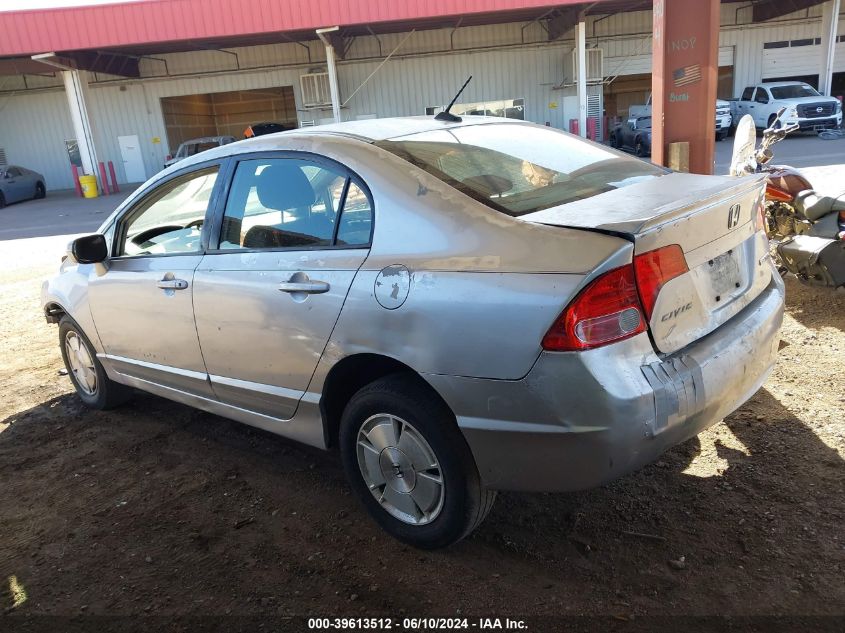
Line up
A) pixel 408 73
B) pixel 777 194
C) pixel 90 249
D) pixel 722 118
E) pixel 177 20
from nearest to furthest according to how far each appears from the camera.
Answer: pixel 90 249 → pixel 777 194 → pixel 177 20 → pixel 722 118 → pixel 408 73

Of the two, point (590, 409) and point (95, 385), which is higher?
point (590, 409)

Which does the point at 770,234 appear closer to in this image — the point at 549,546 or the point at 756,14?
the point at 549,546

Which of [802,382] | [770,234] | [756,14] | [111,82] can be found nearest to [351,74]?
[111,82]

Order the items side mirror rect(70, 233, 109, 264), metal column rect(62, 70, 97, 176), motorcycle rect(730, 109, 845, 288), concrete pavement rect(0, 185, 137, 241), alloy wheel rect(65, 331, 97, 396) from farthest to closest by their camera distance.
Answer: metal column rect(62, 70, 97, 176), concrete pavement rect(0, 185, 137, 241), motorcycle rect(730, 109, 845, 288), alloy wheel rect(65, 331, 97, 396), side mirror rect(70, 233, 109, 264)

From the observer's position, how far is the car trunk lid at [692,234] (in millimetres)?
2221

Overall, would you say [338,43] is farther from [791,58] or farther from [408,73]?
[791,58]

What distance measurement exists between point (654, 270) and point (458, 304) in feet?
2.21

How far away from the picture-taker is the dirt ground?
2.40 m

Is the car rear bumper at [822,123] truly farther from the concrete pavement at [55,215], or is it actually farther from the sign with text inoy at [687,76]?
the concrete pavement at [55,215]

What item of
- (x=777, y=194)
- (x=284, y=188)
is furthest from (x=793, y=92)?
(x=284, y=188)

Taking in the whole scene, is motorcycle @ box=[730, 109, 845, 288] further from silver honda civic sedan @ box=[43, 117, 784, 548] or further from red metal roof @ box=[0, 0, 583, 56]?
red metal roof @ box=[0, 0, 583, 56]

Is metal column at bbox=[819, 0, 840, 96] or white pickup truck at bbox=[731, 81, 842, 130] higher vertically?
metal column at bbox=[819, 0, 840, 96]

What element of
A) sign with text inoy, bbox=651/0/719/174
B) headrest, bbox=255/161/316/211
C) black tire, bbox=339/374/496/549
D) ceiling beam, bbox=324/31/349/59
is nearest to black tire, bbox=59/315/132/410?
headrest, bbox=255/161/316/211

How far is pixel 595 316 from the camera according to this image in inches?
82.4
